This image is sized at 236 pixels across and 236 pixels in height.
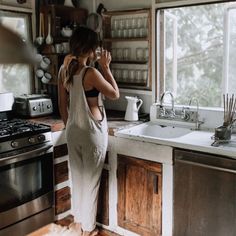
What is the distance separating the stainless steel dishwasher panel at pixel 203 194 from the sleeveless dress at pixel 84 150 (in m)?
0.59

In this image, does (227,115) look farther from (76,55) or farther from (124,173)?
(76,55)

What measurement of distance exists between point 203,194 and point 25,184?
4.56 ft

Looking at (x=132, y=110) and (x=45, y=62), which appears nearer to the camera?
(x=132, y=110)

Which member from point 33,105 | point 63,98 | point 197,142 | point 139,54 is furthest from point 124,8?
point 197,142

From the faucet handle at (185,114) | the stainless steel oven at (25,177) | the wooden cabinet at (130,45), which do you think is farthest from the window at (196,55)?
the stainless steel oven at (25,177)

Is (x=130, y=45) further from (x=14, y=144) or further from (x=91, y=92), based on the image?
(x=14, y=144)

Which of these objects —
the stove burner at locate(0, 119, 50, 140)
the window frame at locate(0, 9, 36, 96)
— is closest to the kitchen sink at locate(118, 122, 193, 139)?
the stove burner at locate(0, 119, 50, 140)

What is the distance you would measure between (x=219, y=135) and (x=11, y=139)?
149 centimetres

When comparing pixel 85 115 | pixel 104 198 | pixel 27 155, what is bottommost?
pixel 104 198

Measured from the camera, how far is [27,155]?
2730mm

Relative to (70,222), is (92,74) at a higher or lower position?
higher

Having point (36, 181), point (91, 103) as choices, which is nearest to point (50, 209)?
point (36, 181)

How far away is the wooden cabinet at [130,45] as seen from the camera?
3105 millimetres

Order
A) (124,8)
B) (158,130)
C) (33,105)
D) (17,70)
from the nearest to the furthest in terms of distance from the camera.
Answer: (158,130), (33,105), (124,8), (17,70)
